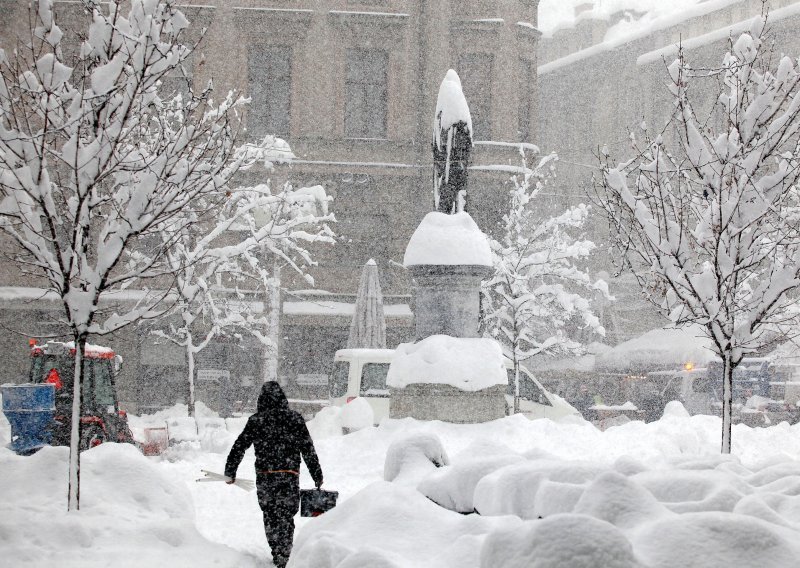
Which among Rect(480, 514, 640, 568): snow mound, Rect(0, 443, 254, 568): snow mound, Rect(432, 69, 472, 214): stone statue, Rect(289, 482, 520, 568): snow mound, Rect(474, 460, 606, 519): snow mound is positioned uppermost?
Rect(432, 69, 472, 214): stone statue

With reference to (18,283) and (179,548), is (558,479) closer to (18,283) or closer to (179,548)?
(179,548)

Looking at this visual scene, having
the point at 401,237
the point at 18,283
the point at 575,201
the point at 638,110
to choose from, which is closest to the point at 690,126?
the point at 401,237

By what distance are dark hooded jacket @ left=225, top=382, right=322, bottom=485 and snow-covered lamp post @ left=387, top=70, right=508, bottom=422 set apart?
652 cm

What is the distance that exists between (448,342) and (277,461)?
698 cm

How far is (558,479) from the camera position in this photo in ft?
17.2

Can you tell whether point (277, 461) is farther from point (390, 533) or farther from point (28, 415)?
point (28, 415)

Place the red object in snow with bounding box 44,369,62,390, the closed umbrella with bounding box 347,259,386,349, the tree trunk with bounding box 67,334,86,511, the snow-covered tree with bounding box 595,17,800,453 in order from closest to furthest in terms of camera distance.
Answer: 1. the tree trunk with bounding box 67,334,86,511
2. the snow-covered tree with bounding box 595,17,800,453
3. the red object in snow with bounding box 44,369,62,390
4. the closed umbrella with bounding box 347,259,386,349

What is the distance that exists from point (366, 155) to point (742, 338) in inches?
894

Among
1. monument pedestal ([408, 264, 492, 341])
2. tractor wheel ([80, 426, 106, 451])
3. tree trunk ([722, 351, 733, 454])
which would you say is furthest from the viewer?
monument pedestal ([408, 264, 492, 341])

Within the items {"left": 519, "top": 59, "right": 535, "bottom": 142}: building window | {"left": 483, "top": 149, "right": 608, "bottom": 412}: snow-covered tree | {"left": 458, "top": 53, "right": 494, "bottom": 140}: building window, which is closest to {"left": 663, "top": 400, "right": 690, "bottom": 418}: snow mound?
{"left": 483, "top": 149, "right": 608, "bottom": 412}: snow-covered tree

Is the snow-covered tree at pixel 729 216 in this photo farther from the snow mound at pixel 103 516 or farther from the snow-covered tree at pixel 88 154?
the snow mound at pixel 103 516

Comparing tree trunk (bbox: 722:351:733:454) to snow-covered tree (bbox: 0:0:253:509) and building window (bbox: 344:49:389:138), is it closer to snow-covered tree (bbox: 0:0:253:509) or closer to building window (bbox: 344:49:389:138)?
snow-covered tree (bbox: 0:0:253:509)

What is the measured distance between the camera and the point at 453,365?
13.7 metres

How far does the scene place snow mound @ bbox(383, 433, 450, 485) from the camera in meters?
7.14
